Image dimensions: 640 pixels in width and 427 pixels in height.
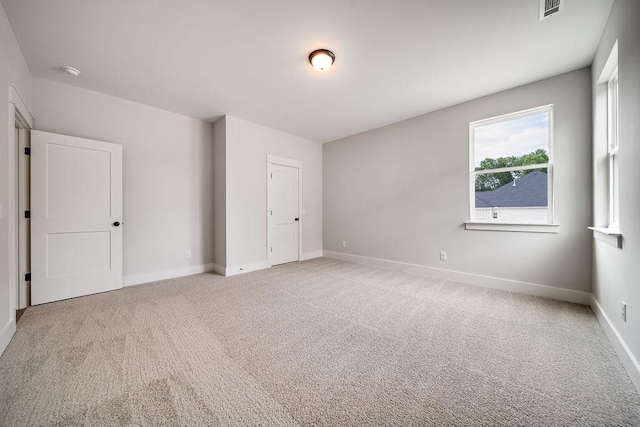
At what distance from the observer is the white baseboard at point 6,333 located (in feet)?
6.12

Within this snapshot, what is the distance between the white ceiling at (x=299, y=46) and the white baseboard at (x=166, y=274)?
260 cm

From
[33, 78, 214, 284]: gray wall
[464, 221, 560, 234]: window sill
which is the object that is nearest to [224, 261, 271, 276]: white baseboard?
[33, 78, 214, 284]: gray wall

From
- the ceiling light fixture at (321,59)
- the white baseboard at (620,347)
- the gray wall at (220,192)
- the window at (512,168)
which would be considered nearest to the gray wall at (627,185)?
the white baseboard at (620,347)

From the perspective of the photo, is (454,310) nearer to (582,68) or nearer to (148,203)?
(582,68)

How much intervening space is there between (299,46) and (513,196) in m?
3.30

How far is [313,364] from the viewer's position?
5.67 feet

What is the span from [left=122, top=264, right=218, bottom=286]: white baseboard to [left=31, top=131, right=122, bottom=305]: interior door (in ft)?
0.66

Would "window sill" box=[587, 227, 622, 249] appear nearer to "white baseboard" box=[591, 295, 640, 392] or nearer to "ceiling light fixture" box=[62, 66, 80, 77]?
"white baseboard" box=[591, 295, 640, 392]

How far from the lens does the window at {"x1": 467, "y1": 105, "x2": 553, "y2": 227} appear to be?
3109 mm

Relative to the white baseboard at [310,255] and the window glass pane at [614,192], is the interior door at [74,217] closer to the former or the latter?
the white baseboard at [310,255]

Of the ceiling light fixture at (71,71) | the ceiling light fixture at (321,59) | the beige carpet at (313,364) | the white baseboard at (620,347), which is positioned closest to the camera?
the beige carpet at (313,364)

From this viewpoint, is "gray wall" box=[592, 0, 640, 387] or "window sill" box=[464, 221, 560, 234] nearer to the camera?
"gray wall" box=[592, 0, 640, 387]

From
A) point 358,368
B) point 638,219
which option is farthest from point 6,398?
point 638,219

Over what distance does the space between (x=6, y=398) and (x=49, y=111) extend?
10.7 ft
